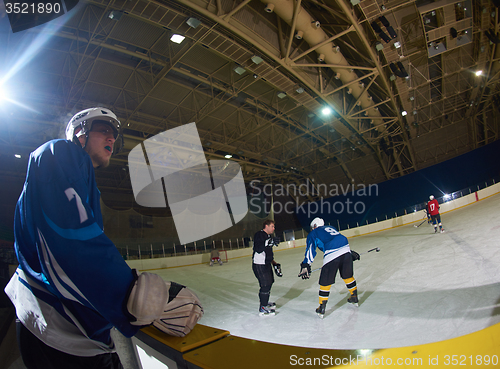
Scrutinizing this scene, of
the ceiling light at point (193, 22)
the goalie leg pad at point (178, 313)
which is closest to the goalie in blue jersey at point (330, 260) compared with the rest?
the goalie leg pad at point (178, 313)

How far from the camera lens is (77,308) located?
859 millimetres

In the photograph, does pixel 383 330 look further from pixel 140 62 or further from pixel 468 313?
pixel 140 62

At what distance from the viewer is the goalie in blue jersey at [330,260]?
435 centimetres

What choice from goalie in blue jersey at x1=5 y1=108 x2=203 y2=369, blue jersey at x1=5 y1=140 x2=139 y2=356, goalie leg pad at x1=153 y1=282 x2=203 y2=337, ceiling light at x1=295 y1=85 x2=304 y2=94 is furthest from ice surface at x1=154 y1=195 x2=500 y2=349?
ceiling light at x1=295 y1=85 x2=304 y2=94

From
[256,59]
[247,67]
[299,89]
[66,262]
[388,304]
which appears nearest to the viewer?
[66,262]

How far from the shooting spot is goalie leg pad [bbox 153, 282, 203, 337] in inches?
36.0

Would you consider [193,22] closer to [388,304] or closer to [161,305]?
[388,304]

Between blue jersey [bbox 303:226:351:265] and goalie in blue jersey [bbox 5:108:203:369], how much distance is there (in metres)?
4.01

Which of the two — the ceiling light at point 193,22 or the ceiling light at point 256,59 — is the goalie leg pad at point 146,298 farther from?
the ceiling light at point 256,59

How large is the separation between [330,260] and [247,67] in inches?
329

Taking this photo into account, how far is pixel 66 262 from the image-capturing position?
0.66m

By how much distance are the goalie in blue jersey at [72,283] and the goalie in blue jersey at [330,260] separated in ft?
12.6

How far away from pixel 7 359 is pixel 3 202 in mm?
17702

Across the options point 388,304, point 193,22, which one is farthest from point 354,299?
point 193,22
